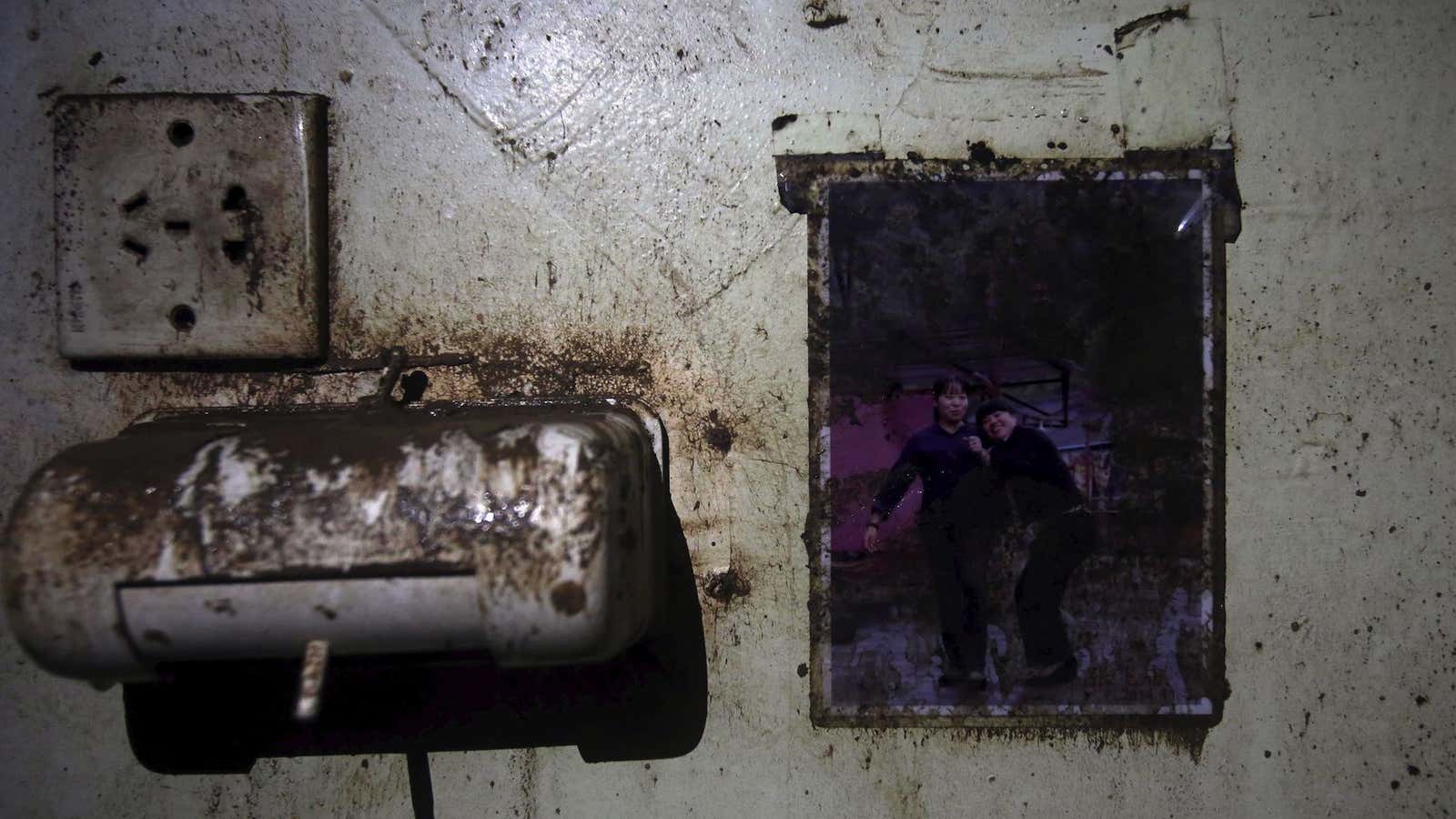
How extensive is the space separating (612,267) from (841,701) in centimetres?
52

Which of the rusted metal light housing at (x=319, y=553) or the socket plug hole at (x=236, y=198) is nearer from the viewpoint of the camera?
the rusted metal light housing at (x=319, y=553)

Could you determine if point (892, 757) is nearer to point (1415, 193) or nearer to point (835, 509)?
point (835, 509)

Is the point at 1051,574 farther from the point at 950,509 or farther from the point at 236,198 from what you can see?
the point at 236,198

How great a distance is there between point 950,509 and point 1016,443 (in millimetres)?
97

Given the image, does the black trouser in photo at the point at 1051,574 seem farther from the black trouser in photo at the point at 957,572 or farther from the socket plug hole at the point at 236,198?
the socket plug hole at the point at 236,198

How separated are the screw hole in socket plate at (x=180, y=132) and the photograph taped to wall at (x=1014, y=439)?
2.12 ft

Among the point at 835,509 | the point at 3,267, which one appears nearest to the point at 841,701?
the point at 835,509

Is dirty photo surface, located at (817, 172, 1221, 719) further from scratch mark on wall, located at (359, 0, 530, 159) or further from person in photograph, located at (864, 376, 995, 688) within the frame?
scratch mark on wall, located at (359, 0, 530, 159)

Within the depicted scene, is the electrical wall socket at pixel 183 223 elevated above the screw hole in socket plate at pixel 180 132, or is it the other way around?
the screw hole in socket plate at pixel 180 132

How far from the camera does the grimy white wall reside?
2.56 feet

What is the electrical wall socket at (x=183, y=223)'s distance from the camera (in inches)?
29.6

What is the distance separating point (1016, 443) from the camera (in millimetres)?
781

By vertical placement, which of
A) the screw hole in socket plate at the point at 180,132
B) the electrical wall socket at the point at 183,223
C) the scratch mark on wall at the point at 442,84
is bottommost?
the electrical wall socket at the point at 183,223

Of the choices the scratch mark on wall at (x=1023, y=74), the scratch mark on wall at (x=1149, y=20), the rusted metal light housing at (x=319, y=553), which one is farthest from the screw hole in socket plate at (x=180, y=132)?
the scratch mark on wall at (x=1149, y=20)
